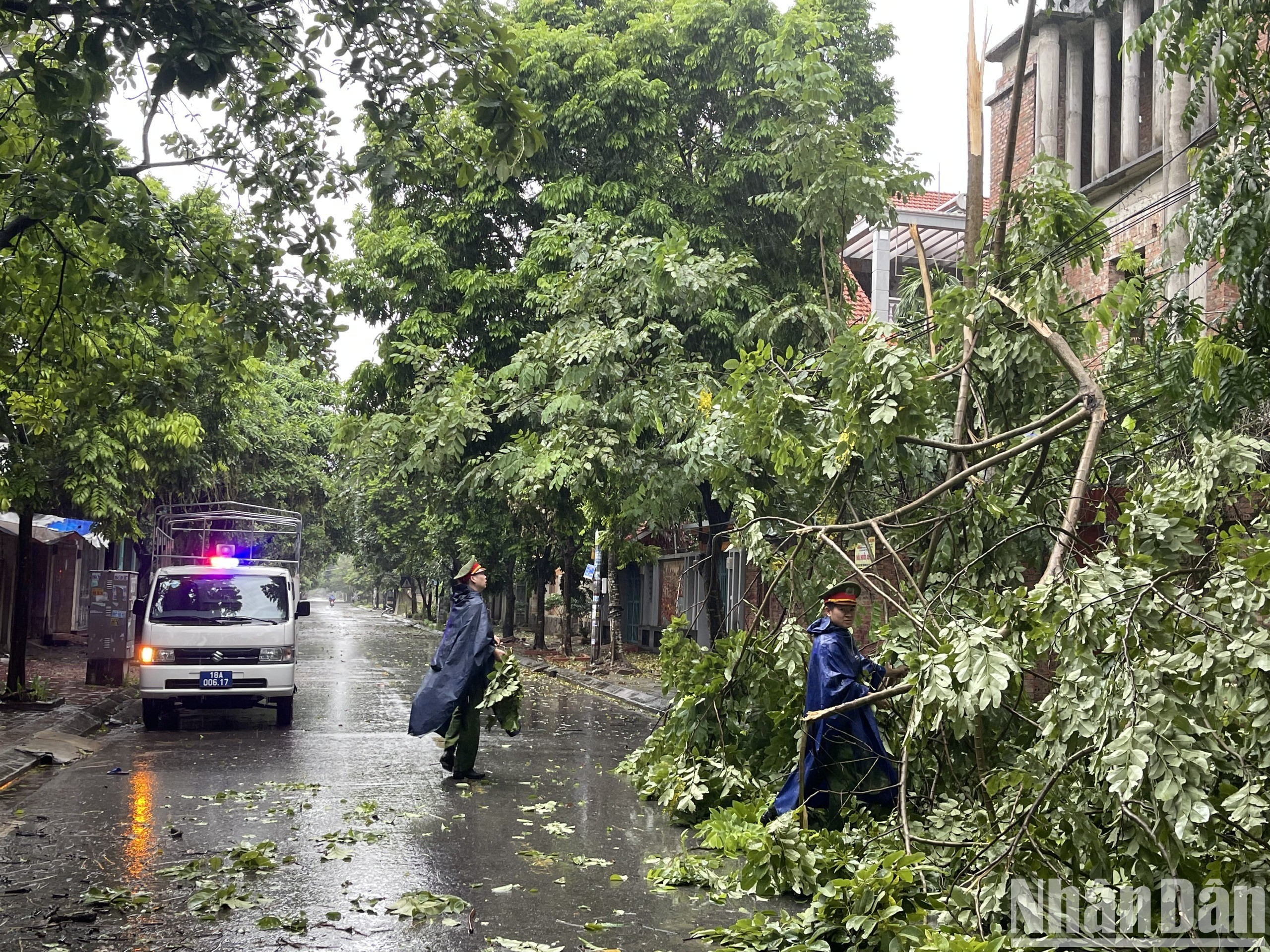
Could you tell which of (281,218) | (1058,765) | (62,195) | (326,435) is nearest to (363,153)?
(281,218)

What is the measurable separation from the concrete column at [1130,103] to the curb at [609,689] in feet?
30.9

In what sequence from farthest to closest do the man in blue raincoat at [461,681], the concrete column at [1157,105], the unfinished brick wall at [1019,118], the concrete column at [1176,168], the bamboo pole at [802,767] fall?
the unfinished brick wall at [1019,118], the concrete column at [1157,105], the concrete column at [1176,168], the man in blue raincoat at [461,681], the bamboo pole at [802,767]

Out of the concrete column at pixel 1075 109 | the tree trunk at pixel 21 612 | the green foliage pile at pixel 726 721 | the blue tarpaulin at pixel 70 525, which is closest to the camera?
the green foliage pile at pixel 726 721

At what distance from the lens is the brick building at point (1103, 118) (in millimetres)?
13836

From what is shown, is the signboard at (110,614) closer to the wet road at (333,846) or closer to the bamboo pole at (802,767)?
the wet road at (333,846)

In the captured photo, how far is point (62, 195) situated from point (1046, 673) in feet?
36.8

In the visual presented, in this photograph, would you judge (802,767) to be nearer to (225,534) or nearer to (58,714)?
(58,714)

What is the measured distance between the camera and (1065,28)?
667 inches

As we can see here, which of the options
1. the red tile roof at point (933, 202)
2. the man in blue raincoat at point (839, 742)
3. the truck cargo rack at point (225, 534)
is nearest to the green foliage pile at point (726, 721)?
the man in blue raincoat at point (839, 742)

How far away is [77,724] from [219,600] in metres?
2.29

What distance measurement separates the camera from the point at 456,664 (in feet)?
36.9

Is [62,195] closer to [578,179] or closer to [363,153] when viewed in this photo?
[363,153]

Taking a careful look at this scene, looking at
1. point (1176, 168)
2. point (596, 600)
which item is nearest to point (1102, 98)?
point (1176, 168)

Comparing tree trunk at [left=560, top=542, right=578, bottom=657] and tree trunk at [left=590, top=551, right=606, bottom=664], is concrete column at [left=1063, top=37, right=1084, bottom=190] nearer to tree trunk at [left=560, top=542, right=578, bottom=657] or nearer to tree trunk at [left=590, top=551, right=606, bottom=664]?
tree trunk at [left=590, top=551, right=606, bottom=664]
